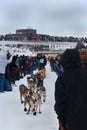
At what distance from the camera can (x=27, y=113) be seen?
36.0 feet

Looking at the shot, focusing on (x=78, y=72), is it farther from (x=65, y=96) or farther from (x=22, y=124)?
(x=22, y=124)

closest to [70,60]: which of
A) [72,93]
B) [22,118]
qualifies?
[72,93]

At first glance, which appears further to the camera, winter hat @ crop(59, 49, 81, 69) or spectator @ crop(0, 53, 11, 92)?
spectator @ crop(0, 53, 11, 92)

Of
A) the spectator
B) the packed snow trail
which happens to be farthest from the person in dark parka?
the spectator

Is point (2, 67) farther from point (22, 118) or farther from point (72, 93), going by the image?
point (72, 93)

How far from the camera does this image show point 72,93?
5.10m

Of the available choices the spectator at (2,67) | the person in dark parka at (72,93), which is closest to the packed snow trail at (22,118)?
the spectator at (2,67)

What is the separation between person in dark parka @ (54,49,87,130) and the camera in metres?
5.01

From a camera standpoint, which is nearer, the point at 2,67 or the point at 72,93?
the point at 72,93

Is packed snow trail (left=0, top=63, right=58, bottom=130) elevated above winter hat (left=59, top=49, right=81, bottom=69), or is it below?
below

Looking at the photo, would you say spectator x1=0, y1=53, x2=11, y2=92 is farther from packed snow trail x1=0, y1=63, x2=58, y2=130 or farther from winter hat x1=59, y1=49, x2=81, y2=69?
winter hat x1=59, y1=49, x2=81, y2=69

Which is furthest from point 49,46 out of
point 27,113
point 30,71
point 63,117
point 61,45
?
point 63,117

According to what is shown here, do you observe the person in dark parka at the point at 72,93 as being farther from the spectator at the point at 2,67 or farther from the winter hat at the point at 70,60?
the spectator at the point at 2,67

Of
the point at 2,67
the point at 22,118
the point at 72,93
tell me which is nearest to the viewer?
the point at 72,93
